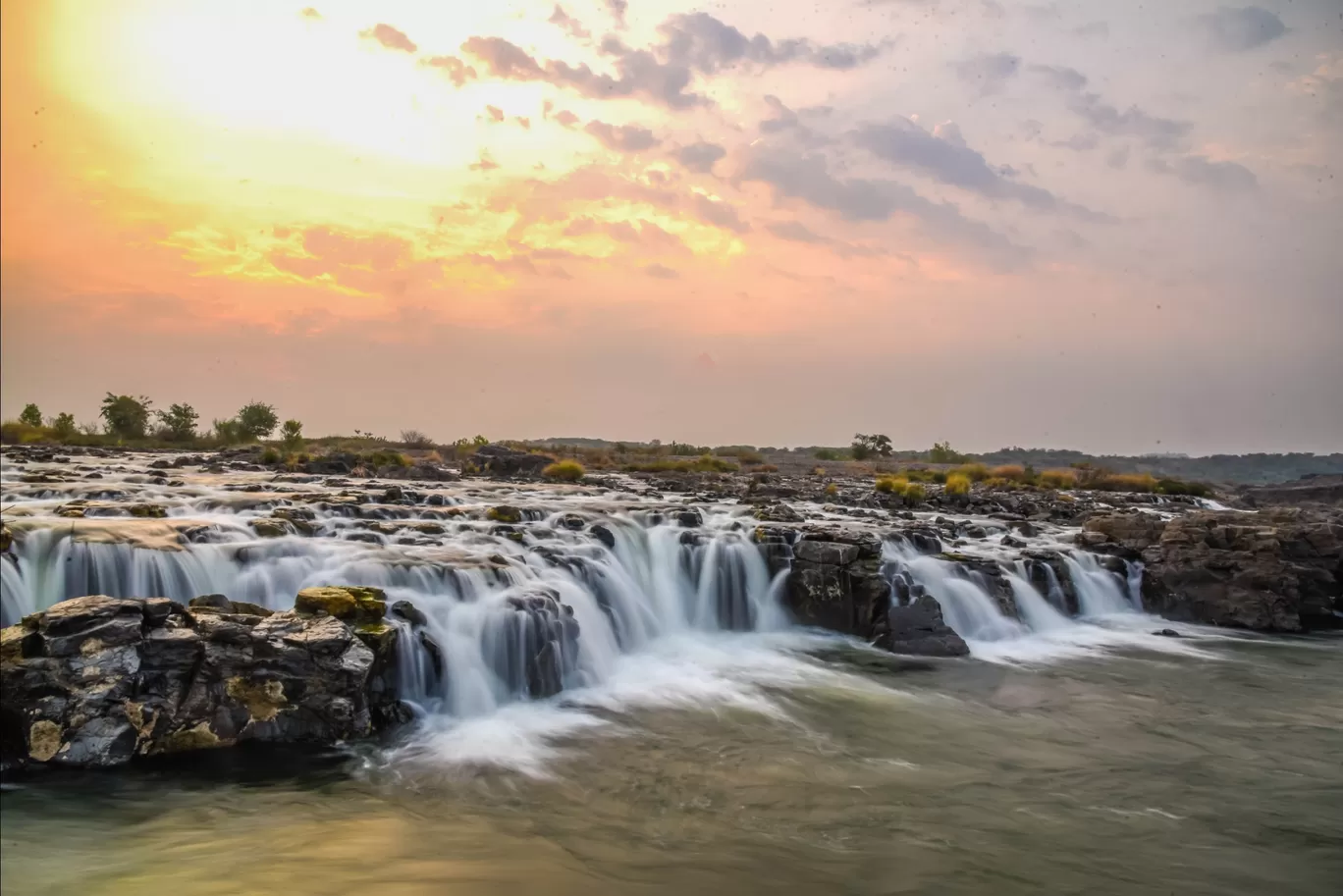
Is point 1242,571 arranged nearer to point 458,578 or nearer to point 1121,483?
point 458,578

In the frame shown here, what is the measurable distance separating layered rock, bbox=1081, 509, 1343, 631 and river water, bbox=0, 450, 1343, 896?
2039mm

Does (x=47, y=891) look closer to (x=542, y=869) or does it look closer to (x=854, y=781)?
(x=542, y=869)

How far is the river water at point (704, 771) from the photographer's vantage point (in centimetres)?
662


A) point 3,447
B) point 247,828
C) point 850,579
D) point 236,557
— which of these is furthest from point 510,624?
point 3,447

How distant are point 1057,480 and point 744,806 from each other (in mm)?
43822

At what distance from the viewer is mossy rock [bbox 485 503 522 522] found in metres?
19.1

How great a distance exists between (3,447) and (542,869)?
40878 millimetres

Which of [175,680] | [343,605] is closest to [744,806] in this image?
[343,605]

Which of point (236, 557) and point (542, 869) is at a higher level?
point (236, 557)

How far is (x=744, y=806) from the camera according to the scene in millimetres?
8062

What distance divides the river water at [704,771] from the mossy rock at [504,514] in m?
2.91

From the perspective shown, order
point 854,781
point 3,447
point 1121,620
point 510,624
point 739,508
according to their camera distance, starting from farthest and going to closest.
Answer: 1. point 3,447
2. point 739,508
3. point 1121,620
4. point 510,624
5. point 854,781

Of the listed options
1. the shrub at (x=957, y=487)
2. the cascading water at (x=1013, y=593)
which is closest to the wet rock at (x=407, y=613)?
the cascading water at (x=1013, y=593)

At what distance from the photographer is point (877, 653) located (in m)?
15.1
